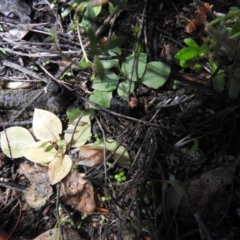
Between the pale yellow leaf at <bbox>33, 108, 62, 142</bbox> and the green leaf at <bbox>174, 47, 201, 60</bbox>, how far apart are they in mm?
557

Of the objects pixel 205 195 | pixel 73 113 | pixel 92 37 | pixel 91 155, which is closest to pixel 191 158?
pixel 205 195

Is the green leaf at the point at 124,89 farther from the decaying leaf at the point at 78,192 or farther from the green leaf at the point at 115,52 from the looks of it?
the decaying leaf at the point at 78,192

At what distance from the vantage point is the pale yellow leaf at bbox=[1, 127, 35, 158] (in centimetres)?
159

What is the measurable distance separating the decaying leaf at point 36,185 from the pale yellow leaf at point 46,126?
0.13m

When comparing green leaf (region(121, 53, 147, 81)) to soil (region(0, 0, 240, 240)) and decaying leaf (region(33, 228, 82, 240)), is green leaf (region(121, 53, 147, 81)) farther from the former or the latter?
decaying leaf (region(33, 228, 82, 240))

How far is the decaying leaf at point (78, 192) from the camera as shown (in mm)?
1521

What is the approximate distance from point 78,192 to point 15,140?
1.12 ft

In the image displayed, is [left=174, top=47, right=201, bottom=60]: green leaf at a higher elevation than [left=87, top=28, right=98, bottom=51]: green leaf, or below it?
below

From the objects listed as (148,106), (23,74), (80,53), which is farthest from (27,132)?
(148,106)

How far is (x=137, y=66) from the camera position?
1.52 metres

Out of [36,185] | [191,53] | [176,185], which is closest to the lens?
[176,185]

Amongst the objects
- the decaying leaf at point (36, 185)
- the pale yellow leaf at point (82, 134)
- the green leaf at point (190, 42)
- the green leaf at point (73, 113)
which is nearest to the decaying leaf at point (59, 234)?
the decaying leaf at point (36, 185)

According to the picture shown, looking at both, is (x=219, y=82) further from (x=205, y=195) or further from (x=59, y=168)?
(x=59, y=168)

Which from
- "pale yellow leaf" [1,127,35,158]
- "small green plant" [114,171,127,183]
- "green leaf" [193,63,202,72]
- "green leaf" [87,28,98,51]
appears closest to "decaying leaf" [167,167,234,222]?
"small green plant" [114,171,127,183]
